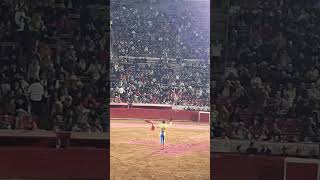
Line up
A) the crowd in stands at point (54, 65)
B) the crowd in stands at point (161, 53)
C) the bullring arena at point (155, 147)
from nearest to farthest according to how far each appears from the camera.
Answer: the crowd in stands at point (54, 65)
the crowd in stands at point (161, 53)
the bullring arena at point (155, 147)

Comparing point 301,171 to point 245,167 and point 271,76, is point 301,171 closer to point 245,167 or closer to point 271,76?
point 245,167

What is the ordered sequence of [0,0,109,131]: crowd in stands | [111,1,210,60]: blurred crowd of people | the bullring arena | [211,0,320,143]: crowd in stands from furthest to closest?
the bullring arena < [111,1,210,60]: blurred crowd of people < [0,0,109,131]: crowd in stands < [211,0,320,143]: crowd in stands

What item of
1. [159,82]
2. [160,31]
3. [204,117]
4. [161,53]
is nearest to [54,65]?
[160,31]

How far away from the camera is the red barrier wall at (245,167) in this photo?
4.32 metres

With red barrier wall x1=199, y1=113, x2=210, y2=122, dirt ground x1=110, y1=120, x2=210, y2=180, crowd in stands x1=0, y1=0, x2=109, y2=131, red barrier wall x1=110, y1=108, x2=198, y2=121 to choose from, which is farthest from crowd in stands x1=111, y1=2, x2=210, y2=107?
crowd in stands x1=0, y1=0, x2=109, y2=131

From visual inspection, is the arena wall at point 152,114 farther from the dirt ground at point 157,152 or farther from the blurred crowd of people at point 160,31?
the blurred crowd of people at point 160,31

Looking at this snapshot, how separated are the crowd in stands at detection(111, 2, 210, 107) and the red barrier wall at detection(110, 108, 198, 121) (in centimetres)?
42

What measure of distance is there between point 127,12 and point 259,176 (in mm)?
2928

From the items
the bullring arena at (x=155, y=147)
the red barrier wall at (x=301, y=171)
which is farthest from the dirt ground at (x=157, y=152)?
the red barrier wall at (x=301, y=171)

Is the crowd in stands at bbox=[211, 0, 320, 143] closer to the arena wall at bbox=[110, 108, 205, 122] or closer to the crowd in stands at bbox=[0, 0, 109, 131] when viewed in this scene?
the crowd in stands at bbox=[0, 0, 109, 131]

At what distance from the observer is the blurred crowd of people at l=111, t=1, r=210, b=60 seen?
6.07m

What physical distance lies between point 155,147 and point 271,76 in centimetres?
516

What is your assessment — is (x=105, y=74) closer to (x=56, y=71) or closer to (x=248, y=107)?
(x=56, y=71)

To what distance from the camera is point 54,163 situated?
182 inches
